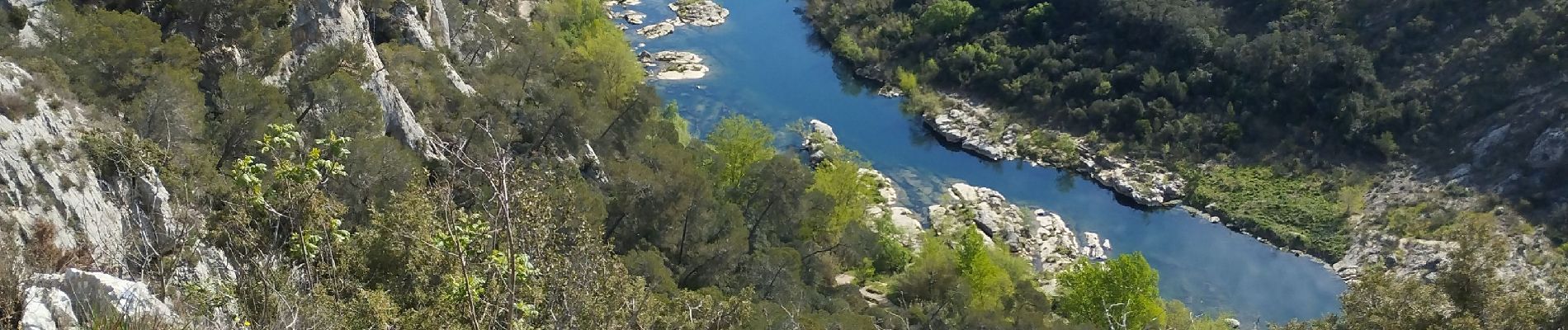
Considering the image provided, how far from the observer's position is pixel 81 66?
19016 millimetres

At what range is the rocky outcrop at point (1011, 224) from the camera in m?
41.0

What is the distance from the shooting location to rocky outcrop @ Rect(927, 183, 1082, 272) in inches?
1614

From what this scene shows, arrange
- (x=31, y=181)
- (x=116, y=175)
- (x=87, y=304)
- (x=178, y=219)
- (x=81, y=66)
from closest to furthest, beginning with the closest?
1. (x=87, y=304)
2. (x=178, y=219)
3. (x=31, y=181)
4. (x=116, y=175)
5. (x=81, y=66)

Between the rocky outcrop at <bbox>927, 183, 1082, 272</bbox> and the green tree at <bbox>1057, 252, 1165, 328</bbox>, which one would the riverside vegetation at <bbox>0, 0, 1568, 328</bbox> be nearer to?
the green tree at <bbox>1057, 252, 1165, 328</bbox>

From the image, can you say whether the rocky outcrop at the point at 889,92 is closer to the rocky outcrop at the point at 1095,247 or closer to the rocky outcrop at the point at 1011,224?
the rocky outcrop at the point at 1011,224

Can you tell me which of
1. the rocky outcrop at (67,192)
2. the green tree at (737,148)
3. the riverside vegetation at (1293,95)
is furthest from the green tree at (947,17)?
the rocky outcrop at (67,192)

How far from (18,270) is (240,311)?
7.92 feet

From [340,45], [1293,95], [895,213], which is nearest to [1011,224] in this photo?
[895,213]

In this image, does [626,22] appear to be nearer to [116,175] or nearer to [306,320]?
[116,175]

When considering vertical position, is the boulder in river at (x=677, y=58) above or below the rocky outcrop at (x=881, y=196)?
below

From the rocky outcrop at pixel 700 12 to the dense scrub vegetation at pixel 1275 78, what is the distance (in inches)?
421

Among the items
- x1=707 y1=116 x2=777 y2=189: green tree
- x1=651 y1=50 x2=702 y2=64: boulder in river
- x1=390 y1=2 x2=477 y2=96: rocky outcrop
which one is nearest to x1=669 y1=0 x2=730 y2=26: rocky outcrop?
x1=651 y1=50 x2=702 y2=64: boulder in river

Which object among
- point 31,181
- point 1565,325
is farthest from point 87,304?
point 1565,325

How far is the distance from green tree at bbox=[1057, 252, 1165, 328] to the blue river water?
147 inches
